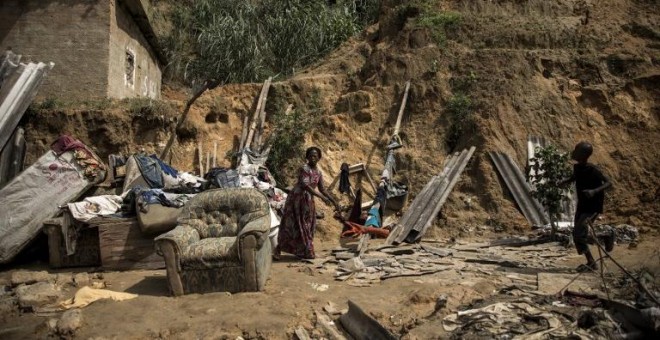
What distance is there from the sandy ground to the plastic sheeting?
181 centimetres

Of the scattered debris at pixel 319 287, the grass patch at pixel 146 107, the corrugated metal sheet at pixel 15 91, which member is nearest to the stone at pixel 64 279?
the scattered debris at pixel 319 287

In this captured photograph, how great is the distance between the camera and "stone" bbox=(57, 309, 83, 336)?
168 inches

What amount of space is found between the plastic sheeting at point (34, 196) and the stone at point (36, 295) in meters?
1.70

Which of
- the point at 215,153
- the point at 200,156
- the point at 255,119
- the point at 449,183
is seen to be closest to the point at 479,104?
the point at 449,183

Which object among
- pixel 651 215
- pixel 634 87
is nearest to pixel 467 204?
pixel 651 215

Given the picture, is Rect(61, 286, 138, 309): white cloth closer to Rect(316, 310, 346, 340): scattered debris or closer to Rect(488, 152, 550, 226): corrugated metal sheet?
Rect(316, 310, 346, 340): scattered debris

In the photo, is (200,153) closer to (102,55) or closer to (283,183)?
(283,183)

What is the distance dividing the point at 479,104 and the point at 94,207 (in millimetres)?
7725

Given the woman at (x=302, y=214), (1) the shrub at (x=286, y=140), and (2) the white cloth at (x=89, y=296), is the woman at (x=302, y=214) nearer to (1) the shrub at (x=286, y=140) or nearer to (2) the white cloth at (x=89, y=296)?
(2) the white cloth at (x=89, y=296)

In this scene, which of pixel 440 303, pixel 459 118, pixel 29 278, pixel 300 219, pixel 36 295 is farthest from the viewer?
pixel 459 118

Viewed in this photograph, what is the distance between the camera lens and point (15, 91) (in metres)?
8.60

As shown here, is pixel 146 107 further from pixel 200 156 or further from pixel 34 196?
pixel 34 196

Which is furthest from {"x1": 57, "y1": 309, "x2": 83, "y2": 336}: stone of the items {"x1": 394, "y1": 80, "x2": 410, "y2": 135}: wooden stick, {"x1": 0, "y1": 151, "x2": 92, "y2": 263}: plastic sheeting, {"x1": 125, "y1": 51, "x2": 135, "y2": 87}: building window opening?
{"x1": 125, "y1": 51, "x2": 135, "y2": 87}: building window opening

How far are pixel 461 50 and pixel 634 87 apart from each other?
383 centimetres
